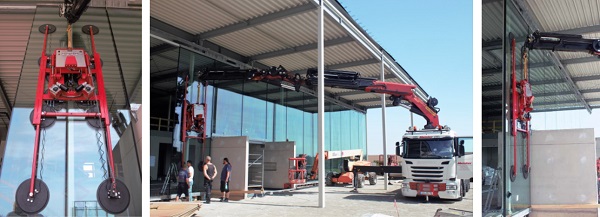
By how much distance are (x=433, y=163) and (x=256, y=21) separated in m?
6.86

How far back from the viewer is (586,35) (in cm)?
1279

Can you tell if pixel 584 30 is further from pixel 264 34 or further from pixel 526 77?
pixel 264 34

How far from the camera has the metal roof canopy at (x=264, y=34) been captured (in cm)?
1241

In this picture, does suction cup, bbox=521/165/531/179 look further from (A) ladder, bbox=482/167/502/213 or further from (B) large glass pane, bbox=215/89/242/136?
(B) large glass pane, bbox=215/89/242/136

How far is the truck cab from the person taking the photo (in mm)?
11914

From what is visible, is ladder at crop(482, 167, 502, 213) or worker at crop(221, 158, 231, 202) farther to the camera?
worker at crop(221, 158, 231, 202)

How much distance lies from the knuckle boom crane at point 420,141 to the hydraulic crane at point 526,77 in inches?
91.9

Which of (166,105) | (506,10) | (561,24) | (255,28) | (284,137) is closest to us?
(506,10)

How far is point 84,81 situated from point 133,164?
206 cm

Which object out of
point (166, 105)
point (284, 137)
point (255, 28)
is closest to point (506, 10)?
point (255, 28)

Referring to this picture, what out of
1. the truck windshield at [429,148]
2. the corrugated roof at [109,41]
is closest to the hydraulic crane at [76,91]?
the corrugated roof at [109,41]

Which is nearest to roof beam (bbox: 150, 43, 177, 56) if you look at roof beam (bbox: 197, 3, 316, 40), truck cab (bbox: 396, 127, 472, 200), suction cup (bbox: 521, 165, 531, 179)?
roof beam (bbox: 197, 3, 316, 40)

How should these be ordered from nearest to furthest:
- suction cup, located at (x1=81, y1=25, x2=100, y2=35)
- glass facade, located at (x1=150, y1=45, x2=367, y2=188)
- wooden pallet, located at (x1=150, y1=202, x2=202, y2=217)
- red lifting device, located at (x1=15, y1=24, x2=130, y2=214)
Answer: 1. red lifting device, located at (x1=15, y1=24, x2=130, y2=214)
2. wooden pallet, located at (x1=150, y1=202, x2=202, y2=217)
3. suction cup, located at (x1=81, y1=25, x2=100, y2=35)
4. glass facade, located at (x1=150, y1=45, x2=367, y2=188)

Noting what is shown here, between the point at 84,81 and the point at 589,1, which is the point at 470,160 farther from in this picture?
the point at 84,81
